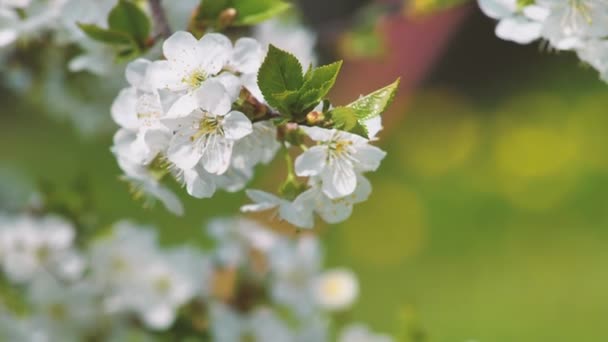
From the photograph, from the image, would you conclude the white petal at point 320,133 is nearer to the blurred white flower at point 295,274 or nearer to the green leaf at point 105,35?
the green leaf at point 105,35

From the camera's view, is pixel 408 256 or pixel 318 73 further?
pixel 408 256

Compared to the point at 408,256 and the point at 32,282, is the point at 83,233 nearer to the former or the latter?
the point at 32,282

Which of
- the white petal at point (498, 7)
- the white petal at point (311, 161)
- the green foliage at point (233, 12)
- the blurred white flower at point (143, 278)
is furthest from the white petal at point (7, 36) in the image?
the white petal at point (498, 7)

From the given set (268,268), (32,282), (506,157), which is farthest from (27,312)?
(506,157)

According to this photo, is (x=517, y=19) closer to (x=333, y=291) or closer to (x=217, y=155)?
(x=217, y=155)

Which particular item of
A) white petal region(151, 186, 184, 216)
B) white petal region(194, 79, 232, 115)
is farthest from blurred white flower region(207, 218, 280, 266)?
white petal region(194, 79, 232, 115)

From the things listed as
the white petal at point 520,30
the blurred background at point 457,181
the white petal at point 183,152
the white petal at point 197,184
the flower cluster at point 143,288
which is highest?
the white petal at point 520,30

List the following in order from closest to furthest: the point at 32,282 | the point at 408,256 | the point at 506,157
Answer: the point at 32,282 < the point at 408,256 < the point at 506,157
